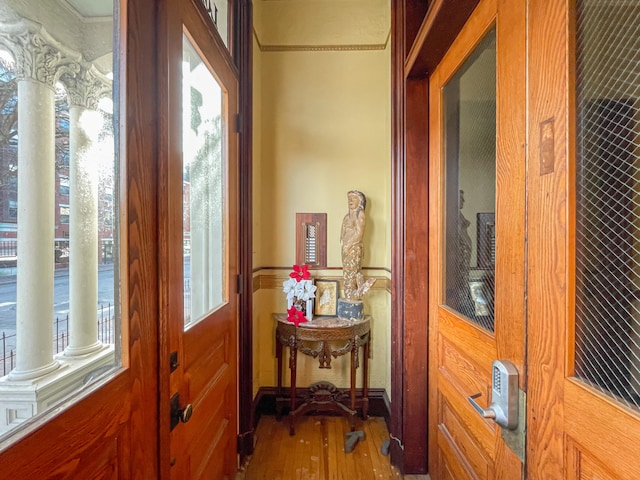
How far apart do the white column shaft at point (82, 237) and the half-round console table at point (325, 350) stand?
4.66 feet

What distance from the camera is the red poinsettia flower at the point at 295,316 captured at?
6.69 ft

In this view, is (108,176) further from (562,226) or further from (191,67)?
(562,226)

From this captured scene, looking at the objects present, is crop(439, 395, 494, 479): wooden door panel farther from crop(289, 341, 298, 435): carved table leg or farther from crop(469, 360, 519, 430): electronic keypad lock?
crop(289, 341, 298, 435): carved table leg

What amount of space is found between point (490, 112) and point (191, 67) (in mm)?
1121

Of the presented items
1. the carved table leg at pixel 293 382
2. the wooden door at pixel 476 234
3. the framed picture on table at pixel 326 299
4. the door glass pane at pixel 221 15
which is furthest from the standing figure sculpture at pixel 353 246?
the door glass pane at pixel 221 15

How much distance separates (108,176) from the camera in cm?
74

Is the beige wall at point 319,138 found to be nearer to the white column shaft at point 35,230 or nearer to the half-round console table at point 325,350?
the half-round console table at point 325,350

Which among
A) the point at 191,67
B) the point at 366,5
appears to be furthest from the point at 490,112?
the point at 366,5

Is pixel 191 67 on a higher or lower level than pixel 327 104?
lower

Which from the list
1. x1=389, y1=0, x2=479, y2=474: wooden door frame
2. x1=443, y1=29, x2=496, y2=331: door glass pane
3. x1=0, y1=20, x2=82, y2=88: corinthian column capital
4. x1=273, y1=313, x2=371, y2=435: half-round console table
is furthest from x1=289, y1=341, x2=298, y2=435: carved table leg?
x1=0, y1=20, x2=82, y2=88: corinthian column capital

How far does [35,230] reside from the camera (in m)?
0.56

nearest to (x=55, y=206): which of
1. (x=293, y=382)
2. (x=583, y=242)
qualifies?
(x=583, y=242)

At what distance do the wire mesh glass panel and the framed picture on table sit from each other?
65.3 inches

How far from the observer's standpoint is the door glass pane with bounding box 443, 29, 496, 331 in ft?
→ 3.32
